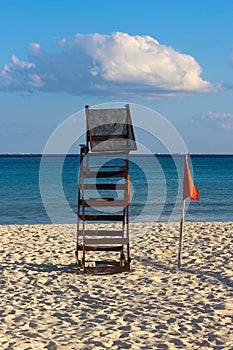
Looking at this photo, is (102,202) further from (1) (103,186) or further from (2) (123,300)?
→ (2) (123,300)

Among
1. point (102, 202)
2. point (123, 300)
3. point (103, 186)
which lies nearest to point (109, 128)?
point (103, 186)

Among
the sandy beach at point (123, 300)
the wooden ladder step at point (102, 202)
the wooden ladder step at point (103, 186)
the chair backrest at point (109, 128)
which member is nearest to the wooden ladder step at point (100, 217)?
the wooden ladder step at point (102, 202)

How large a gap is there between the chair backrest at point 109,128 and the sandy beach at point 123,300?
229cm

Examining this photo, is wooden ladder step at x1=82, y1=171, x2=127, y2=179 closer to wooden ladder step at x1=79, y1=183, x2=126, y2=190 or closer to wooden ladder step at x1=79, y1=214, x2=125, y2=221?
wooden ladder step at x1=79, y1=183, x2=126, y2=190

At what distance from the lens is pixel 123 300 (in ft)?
25.7

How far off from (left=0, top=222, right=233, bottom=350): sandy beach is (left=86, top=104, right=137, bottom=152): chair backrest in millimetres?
2292

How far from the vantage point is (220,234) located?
13.8 meters

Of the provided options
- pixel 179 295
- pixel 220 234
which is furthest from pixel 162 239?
pixel 179 295

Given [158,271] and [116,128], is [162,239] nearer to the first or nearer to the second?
[158,271]

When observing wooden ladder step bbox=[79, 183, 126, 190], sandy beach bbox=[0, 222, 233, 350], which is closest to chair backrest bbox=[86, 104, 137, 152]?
wooden ladder step bbox=[79, 183, 126, 190]

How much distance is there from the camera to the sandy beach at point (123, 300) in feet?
20.1

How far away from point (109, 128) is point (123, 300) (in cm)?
288

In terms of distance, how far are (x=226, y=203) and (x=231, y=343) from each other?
2477cm

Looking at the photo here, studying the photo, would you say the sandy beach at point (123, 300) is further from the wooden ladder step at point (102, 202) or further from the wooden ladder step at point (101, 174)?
the wooden ladder step at point (101, 174)
